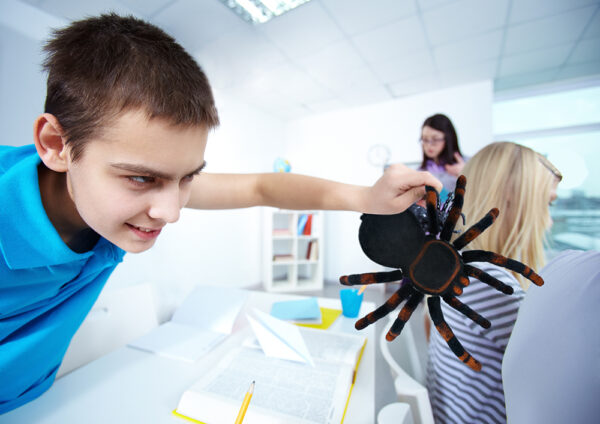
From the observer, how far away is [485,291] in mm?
612

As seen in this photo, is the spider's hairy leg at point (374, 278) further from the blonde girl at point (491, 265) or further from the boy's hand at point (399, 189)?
the blonde girl at point (491, 265)

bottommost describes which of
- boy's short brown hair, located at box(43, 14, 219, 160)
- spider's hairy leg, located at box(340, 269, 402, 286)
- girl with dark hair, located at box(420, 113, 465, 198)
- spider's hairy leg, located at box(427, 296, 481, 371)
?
spider's hairy leg, located at box(427, 296, 481, 371)

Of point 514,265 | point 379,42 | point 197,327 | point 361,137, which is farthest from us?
point 361,137

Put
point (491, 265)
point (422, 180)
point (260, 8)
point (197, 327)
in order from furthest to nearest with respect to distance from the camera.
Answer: point (260, 8), point (197, 327), point (491, 265), point (422, 180)

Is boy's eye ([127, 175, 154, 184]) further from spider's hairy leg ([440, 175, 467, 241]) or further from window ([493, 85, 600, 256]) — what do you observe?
window ([493, 85, 600, 256])

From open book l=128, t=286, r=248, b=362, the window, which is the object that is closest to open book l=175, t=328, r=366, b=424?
open book l=128, t=286, r=248, b=362

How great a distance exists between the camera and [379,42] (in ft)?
7.73

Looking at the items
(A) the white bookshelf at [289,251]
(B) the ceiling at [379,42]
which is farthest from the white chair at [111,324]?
(A) the white bookshelf at [289,251]

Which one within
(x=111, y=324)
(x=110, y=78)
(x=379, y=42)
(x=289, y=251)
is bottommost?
(x=289, y=251)

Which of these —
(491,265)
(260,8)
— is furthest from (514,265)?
(260,8)

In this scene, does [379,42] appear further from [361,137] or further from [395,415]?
[395,415]

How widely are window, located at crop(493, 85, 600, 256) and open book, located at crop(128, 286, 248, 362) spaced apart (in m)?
3.44

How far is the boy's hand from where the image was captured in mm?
431

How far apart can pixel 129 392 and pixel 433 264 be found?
65 cm
